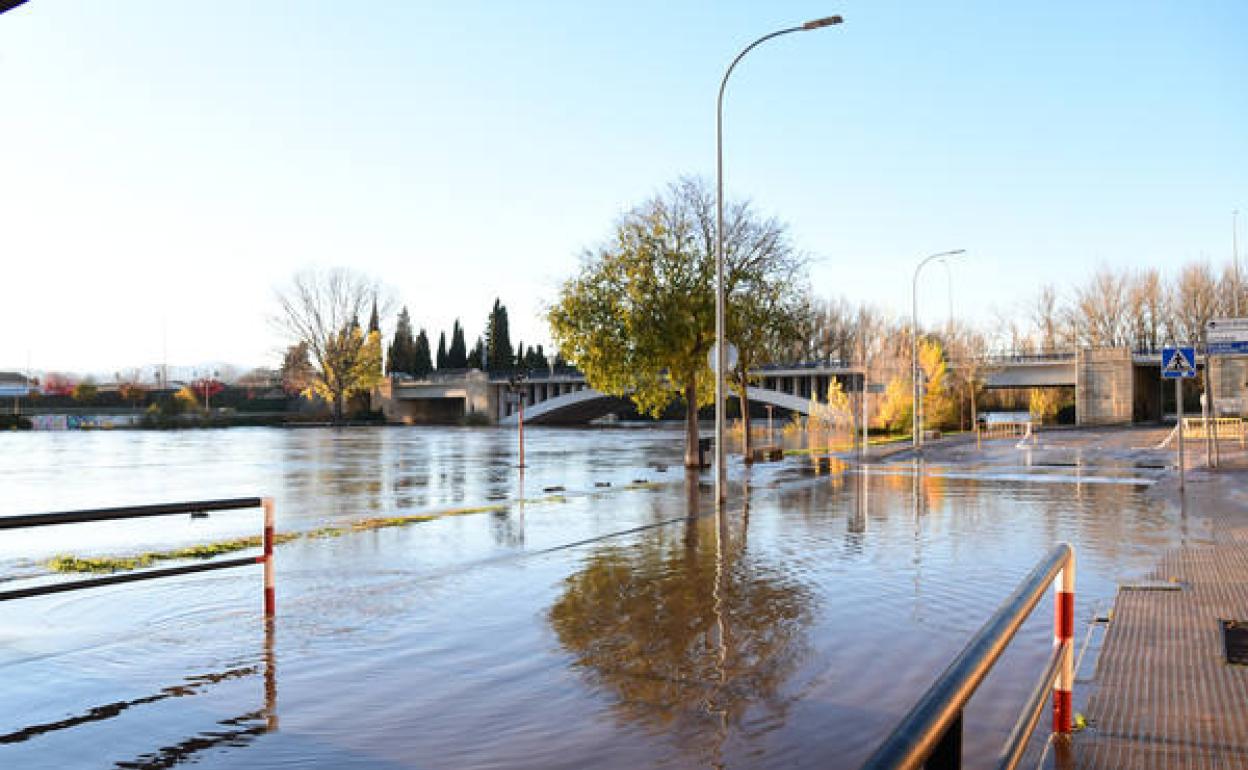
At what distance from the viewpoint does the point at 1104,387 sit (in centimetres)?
6247

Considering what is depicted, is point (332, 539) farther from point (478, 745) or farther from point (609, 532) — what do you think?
point (478, 745)

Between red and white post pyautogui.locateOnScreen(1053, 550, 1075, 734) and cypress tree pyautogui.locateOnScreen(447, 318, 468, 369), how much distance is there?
13282cm

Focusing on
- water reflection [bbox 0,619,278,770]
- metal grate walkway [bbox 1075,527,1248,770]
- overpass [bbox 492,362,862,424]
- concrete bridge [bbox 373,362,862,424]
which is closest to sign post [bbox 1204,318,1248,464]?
metal grate walkway [bbox 1075,527,1248,770]

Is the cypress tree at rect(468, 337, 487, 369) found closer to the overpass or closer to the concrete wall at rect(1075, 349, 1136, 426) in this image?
the overpass

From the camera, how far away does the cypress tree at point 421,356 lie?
13275cm

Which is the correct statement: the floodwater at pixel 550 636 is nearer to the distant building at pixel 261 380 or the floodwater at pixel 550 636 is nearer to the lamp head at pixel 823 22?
the lamp head at pixel 823 22

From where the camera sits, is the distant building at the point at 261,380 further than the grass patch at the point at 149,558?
Yes

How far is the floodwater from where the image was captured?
17.6ft

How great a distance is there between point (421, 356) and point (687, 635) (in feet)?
425

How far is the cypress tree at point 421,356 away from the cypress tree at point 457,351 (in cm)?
301

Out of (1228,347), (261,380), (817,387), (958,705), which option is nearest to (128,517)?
(958,705)

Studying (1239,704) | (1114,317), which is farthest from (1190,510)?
(1114,317)

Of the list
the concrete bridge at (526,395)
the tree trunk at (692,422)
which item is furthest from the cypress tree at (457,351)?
the tree trunk at (692,422)

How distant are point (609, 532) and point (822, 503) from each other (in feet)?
18.6
